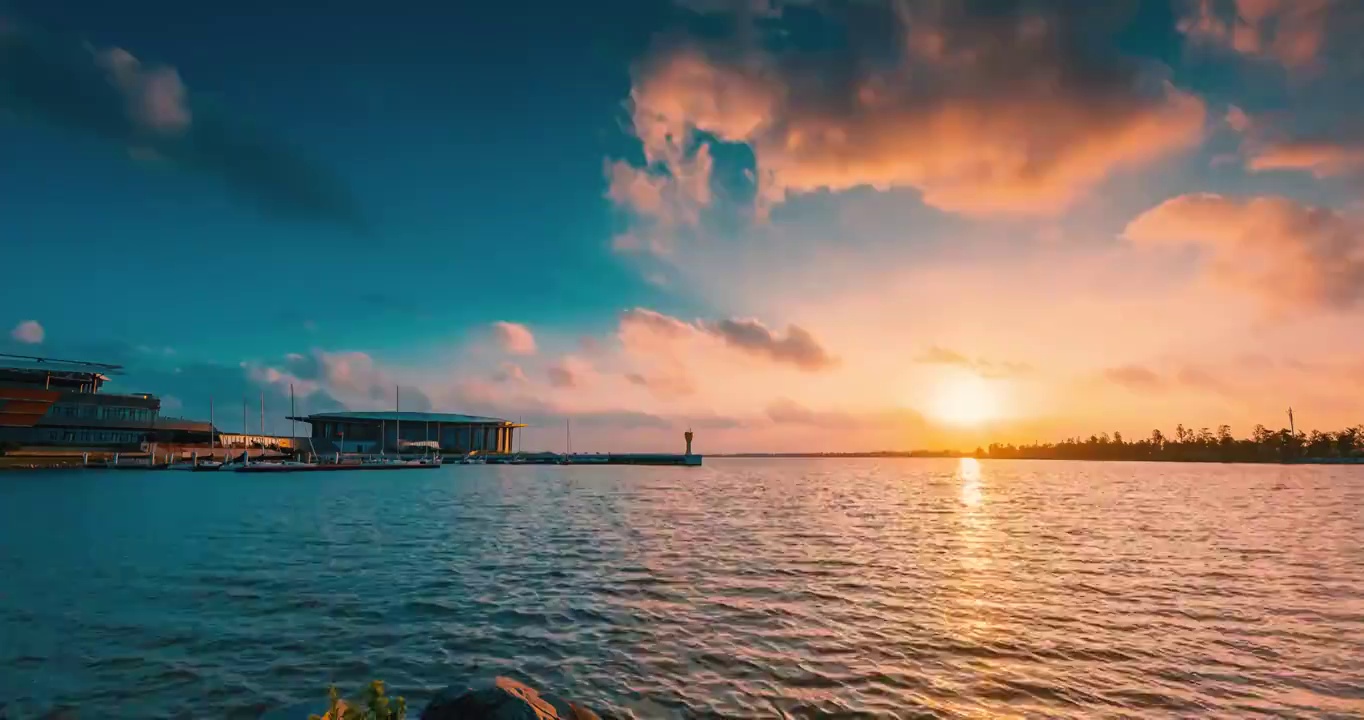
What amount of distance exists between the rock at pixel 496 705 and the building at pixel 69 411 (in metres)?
212

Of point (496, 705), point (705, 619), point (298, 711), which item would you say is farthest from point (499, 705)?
point (705, 619)

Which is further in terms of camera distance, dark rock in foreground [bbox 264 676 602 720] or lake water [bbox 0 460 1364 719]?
lake water [bbox 0 460 1364 719]

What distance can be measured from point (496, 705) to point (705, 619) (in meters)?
11.9

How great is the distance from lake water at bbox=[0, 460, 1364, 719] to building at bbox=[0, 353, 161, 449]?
157 meters

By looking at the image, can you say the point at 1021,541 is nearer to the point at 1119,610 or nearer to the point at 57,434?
the point at 1119,610

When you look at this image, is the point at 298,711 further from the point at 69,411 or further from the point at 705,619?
the point at 69,411

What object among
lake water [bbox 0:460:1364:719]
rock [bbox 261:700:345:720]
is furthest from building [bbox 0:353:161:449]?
rock [bbox 261:700:345:720]

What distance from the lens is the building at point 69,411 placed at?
15712 cm

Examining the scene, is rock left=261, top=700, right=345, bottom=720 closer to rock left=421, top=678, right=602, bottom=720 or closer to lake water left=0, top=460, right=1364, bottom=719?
lake water left=0, top=460, right=1364, bottom=719

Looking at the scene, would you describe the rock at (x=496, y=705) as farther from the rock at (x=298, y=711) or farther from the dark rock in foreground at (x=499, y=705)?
the rock at (x=298, y=711)

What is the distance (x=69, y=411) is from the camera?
173375 millimetres

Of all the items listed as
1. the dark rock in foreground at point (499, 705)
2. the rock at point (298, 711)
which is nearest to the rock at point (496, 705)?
the dark rock in foreground at point (499, 705)

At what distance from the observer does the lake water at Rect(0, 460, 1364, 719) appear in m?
15.5

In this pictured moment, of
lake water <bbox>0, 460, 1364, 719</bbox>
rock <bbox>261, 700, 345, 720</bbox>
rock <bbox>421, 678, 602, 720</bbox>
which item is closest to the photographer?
rock <bbox>421, 678, 602, 720</bbox>
